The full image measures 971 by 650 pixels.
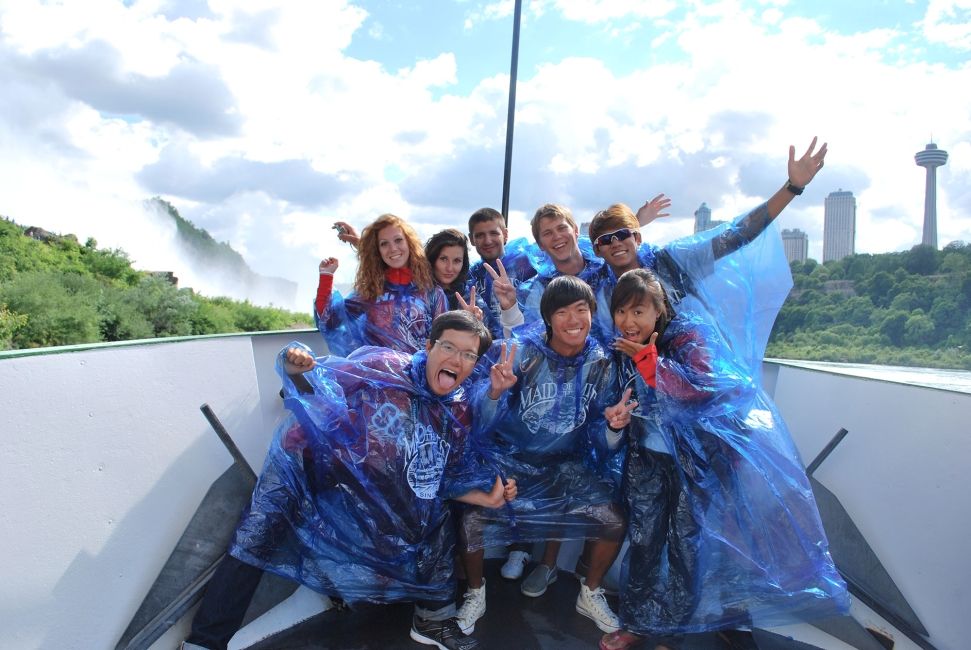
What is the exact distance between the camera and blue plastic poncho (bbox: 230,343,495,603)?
1.73 m

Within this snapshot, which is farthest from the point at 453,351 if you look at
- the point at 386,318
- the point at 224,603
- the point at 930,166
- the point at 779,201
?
the point at 930,166

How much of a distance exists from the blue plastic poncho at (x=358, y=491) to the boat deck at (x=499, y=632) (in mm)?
112

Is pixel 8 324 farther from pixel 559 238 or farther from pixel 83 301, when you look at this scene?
pixel 559 238

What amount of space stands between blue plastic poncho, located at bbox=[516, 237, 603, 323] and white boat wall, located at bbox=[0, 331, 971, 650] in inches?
37.1

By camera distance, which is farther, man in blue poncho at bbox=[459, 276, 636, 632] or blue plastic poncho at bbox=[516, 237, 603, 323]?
blue plastic poncho at bbox=[516, 237, 603, 323]

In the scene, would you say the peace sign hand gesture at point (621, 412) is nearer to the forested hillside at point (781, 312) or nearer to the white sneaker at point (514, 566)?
the white sneaker at point (514, 566)

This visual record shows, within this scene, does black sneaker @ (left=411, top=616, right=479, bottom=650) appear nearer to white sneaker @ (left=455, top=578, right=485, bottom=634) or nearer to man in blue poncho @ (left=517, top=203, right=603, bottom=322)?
white sneaker @ (left=455, top=578, right=485, bottom=634)

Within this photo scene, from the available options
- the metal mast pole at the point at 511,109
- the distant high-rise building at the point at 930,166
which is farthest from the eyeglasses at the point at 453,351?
the distant high-rise building at the point at 930,166

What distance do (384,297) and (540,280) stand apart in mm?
603

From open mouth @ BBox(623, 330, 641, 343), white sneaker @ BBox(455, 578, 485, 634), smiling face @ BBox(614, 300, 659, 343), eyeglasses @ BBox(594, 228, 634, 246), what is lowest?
white sneaker @ BBox(455, 578, 485, 634)

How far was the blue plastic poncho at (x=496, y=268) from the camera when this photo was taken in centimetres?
245

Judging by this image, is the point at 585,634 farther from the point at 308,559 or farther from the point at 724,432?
the point at 308,559

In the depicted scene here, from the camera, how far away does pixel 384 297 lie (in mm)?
2330

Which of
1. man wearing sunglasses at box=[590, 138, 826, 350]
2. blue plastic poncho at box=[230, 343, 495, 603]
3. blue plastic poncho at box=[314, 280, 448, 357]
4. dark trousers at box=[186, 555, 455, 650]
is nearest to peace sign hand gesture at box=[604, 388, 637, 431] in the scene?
man wearing sunglasses at box=[590, 138, 826, 350]
